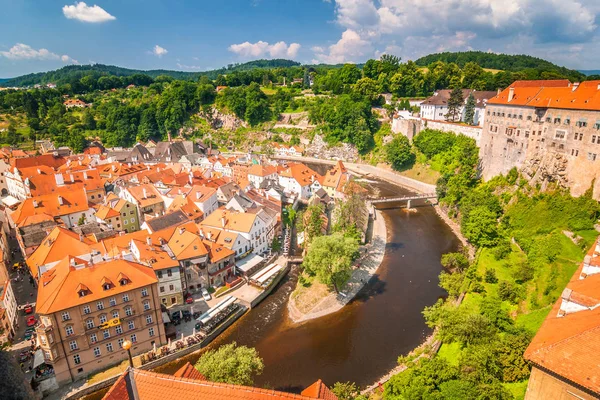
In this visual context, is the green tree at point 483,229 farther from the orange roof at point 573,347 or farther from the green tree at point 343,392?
the orange roof at point 573,347

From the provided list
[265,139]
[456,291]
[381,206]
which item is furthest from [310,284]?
[265,139]

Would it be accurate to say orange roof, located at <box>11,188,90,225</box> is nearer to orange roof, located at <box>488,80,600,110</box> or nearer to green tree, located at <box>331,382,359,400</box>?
green tree, located at <box>331,382,359,400</box>

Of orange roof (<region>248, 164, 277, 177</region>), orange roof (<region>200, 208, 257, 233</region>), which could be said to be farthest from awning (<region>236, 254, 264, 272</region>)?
orange roof (<region>248, 164, 277, 177</region>)

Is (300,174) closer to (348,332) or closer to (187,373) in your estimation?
(348,332)

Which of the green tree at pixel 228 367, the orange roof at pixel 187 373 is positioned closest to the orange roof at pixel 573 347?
the orange roof at pixel 187 373

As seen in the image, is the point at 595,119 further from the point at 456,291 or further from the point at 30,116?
the point at 30,116

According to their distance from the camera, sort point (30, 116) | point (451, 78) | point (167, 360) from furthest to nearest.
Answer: point (30, 116), point (451, 78), point (167, 360)
